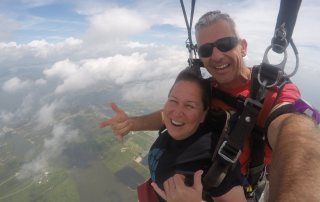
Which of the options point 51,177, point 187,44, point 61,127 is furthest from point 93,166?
point 187,44

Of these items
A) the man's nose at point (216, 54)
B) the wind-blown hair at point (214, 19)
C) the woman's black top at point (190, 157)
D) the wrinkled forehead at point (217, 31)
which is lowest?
the woman's black top at point (190, 157)

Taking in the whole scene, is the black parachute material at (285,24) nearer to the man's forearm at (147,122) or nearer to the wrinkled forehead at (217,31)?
the wrinkled forehead at (217,31)

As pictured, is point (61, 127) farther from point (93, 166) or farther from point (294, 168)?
point (294, 168)

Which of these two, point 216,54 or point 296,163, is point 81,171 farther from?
point 296,163

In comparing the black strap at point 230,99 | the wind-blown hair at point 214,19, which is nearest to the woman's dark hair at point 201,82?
the black strap at point 230,99

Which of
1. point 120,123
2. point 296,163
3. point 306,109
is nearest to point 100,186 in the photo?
point 120,123

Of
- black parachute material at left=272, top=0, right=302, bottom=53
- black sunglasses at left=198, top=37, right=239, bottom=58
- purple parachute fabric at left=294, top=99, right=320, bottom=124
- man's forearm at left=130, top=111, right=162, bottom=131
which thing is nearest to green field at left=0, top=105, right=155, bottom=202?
man's forearm at left=130, top=111, right=162, bottom=131

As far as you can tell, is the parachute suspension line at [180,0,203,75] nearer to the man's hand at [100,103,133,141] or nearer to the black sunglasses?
the black sunglasses
